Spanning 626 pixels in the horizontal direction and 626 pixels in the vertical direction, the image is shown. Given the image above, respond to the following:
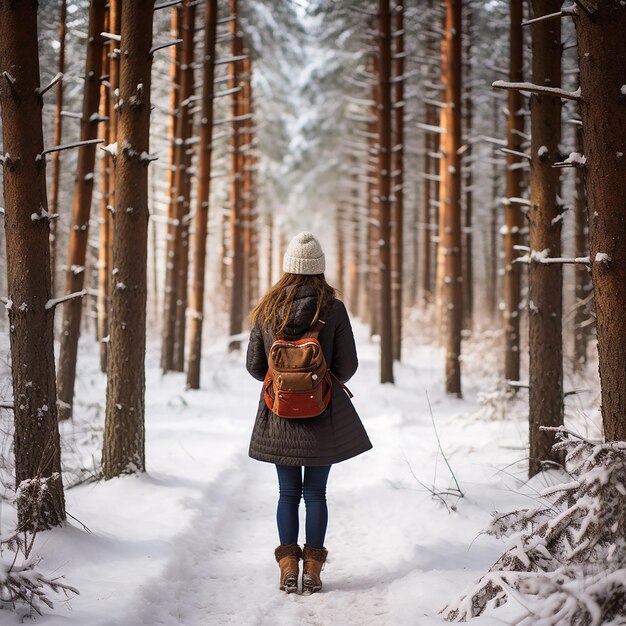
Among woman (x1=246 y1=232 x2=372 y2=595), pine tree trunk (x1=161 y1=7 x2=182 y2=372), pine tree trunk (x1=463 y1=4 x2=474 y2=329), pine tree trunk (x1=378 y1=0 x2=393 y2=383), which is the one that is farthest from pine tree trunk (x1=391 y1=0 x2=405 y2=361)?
woman (x1=246 y1=232 x2=372 y2=595)

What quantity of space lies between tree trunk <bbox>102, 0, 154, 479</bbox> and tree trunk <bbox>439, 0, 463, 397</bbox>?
22.9 ft

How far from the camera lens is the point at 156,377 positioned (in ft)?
46.8

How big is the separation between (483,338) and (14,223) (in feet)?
39.6

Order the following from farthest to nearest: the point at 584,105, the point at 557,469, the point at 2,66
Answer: the point at 557,469 < the point at 2,66 < the point at 584,105

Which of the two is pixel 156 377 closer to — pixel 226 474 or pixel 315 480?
pixel 226 474

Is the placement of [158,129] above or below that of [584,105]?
above

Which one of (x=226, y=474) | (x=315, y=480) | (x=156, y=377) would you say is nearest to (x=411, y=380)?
(x=156, y=377)

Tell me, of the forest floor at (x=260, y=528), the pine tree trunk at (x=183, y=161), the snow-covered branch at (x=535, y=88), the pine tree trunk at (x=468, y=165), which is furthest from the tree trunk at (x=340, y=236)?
the snow-covered branch at (x=535, y=88)

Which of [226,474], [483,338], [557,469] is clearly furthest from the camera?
[483,338]

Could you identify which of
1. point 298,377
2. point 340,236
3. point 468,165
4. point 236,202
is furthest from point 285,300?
point 340,236

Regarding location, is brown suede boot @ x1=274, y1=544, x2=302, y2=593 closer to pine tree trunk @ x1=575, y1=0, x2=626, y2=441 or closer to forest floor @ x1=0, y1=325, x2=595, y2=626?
forest floor @ x1=0, y1=325, x2=595, y2=626

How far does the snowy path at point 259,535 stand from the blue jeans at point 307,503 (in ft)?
1.20

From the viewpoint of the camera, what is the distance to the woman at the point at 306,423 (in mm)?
3913

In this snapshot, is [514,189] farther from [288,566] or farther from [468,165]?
[468,165]
